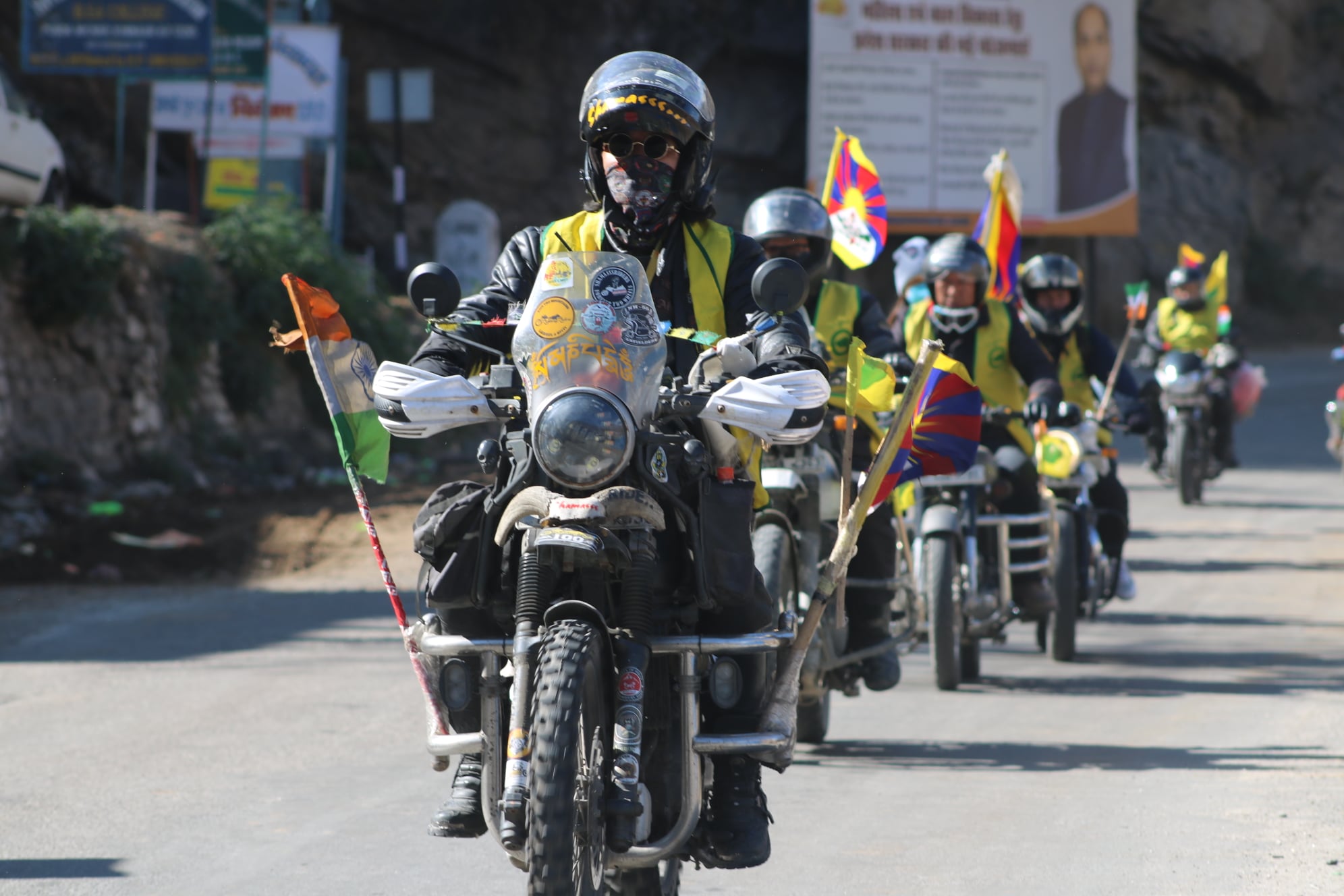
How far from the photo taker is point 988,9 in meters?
29.9

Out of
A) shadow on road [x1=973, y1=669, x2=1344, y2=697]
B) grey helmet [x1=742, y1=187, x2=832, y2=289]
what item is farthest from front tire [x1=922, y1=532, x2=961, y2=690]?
grey helmet [x1=742, y1=187, x2=832, y2=289]

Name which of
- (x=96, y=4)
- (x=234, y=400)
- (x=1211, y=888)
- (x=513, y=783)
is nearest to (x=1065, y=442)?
(x=1211, y=888)

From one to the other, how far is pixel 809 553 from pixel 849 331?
48.6 inches

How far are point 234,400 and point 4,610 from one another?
7.02m

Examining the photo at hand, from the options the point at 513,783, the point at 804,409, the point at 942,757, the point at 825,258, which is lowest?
the point at 942,757

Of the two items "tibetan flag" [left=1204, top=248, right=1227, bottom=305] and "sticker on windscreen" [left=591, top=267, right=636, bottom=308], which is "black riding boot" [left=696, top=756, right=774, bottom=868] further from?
"tibetan flag" [left=1204, top=248, right=1227, bottom=305]

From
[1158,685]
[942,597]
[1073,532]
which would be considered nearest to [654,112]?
[942,597]

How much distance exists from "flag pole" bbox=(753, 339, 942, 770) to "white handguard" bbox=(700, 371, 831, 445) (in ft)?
2.03

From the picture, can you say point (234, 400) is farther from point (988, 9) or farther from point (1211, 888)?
point (988, 9)

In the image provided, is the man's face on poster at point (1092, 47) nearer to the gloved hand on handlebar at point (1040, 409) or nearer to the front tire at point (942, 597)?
the gloved hand on handlebar at point (1040, 409)

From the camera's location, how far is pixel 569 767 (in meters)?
3.77

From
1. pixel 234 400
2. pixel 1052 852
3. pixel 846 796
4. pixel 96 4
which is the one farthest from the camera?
pixel 96 4

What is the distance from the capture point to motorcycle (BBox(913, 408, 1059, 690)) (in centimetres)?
851

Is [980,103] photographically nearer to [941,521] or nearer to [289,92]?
[289,92]
